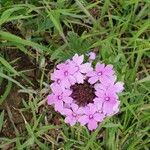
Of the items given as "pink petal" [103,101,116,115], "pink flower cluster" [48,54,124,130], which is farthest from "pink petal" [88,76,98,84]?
"pink petal" [103,101,116,115]

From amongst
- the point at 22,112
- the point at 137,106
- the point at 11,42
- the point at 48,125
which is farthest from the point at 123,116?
the point at 11,42

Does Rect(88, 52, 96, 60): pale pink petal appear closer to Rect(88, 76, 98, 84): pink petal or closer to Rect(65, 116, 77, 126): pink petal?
Rect(88, 76, 98, 84): pink petal

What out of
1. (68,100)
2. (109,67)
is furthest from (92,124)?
(109,67)

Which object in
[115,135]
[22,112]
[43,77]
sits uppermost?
[43,77]

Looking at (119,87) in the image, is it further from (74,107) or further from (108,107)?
(74,107)

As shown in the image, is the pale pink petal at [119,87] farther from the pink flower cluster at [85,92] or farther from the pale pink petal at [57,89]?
the pale pink petal at [57,89]

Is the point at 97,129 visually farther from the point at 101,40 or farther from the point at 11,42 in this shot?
the point at 11,42
